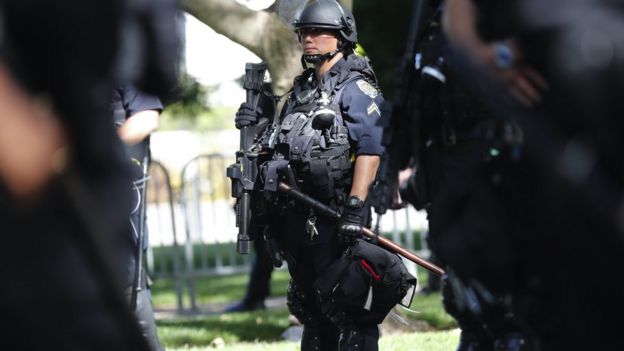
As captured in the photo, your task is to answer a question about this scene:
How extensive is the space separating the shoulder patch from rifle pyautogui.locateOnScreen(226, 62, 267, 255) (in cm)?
66

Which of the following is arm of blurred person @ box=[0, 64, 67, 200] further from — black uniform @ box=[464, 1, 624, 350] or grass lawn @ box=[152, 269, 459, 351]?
grass lawn @ box=[152, 269, 459, 351]

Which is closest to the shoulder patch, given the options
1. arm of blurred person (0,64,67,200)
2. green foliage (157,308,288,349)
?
green foliage (157,308,288,349)

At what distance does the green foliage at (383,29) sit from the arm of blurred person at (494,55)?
11.6 meters

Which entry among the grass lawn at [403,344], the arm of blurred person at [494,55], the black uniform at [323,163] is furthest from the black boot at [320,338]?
the arm of blurred person at [494,55]

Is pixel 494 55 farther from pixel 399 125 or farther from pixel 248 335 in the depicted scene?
pixel 248 335

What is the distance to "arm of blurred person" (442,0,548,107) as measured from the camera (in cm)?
324

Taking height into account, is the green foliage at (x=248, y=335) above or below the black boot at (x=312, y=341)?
below

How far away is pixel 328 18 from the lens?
6.82 m

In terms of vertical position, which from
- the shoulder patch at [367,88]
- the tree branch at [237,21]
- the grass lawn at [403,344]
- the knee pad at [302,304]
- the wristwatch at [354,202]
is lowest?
the grass lawn at [403,344]

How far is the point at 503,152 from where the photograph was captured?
3.55 metres

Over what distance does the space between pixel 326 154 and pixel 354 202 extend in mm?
371

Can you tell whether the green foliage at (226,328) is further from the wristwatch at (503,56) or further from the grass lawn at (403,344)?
the wristwatch at (503,56)

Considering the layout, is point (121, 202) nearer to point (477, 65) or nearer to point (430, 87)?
point (477, 65)

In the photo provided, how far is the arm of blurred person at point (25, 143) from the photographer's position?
266cm
